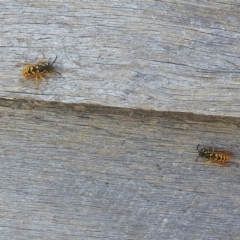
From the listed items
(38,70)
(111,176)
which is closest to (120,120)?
(111,176)

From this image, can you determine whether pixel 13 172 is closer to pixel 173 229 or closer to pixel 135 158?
pixel 135 158

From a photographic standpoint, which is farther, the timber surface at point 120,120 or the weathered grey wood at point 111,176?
the weathered grey wood at point 111,176

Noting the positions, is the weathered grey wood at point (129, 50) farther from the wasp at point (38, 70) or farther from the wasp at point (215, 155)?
the wasp at point (215, 155)

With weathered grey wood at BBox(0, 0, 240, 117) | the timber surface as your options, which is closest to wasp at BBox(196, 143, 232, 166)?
the timber surface

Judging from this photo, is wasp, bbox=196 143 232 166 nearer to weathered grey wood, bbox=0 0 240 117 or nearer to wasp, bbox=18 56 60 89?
weathered grey wood, bbox=0 0 240 117

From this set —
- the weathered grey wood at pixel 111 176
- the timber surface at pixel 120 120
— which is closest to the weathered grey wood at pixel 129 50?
the timber surface at pixel 120 120
